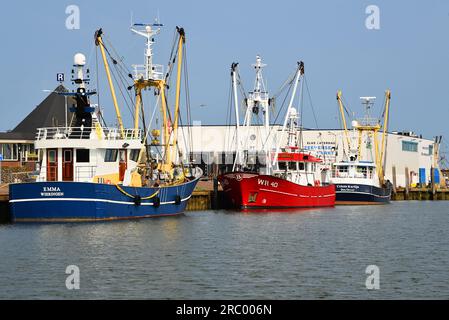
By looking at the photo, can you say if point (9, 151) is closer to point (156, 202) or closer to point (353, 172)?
point (156, 202)

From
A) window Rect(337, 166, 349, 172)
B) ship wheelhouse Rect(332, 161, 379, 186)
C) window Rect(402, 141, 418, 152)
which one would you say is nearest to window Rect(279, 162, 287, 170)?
ship wheelhouse Rect(332, 161, 379, 186)

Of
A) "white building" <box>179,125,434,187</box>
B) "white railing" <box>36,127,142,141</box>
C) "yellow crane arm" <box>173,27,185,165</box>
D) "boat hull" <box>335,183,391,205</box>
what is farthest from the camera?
"white building" <box>179,125,434,187</box>

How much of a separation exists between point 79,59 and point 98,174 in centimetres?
778

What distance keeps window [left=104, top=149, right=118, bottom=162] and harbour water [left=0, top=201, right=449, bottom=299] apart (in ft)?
14.3

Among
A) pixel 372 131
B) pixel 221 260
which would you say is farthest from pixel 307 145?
pixel 221 260

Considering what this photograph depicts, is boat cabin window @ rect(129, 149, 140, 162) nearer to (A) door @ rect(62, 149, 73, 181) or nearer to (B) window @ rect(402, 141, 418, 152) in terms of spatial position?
(A) door @ rect(62, 149, 73, 181)

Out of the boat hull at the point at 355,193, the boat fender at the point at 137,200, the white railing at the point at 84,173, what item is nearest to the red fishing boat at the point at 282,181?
the boat hull at the point at 355,193

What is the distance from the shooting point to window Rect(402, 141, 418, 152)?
130 metres

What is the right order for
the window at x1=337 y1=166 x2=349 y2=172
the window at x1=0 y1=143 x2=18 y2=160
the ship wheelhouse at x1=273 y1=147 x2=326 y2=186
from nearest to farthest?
1. the ship wheelhouse at x1=273 y1=147 x2=326 y2=186
2. the window at x1=0 y1=143 x2=18 y2=160
3. the window at x1=337 y1=166 x2=349 y2=172

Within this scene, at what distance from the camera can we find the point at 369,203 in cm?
9175

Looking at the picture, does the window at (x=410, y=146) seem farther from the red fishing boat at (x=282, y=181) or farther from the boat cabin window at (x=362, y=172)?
the red fishing boat at (x=282, y=181)

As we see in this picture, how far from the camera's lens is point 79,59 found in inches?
2202
